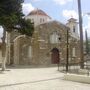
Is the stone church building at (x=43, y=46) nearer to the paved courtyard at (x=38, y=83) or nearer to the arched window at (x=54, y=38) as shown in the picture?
the arched window at (x=54, y=38)

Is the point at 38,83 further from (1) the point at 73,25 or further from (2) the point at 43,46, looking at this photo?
(1) the point at 73,25

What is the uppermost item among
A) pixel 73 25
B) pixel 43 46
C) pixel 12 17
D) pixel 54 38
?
pixel 73 25

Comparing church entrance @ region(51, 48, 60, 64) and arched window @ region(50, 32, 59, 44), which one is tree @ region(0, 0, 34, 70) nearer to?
arched window @ region(50, 32, 59, 44)

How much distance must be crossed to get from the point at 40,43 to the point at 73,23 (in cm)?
1090

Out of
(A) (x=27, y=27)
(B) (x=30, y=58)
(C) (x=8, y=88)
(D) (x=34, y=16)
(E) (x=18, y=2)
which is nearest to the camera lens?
(C) (x=8, y=88)

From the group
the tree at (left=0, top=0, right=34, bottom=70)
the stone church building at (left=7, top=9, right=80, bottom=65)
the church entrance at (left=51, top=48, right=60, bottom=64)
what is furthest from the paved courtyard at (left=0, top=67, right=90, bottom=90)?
the church entrance at (left=51, top=48, right=60, bottom=64)

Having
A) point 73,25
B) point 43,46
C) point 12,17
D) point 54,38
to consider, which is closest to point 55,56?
point 43,46

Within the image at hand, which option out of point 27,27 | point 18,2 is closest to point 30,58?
point 27,27

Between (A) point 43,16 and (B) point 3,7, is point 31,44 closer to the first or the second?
(A) point 43,16

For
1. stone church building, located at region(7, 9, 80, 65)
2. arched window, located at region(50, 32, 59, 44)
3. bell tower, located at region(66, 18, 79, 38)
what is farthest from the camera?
bell tower, located at region(66, 18, 79, 38)

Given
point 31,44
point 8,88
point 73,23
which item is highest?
point 73,23

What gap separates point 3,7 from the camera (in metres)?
24.1

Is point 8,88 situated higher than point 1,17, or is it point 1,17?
point 1,17

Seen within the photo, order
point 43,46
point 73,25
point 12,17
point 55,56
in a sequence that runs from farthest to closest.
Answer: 1. point 73,25
2. point 55,56
3. point 43,46
4. point 12,17
